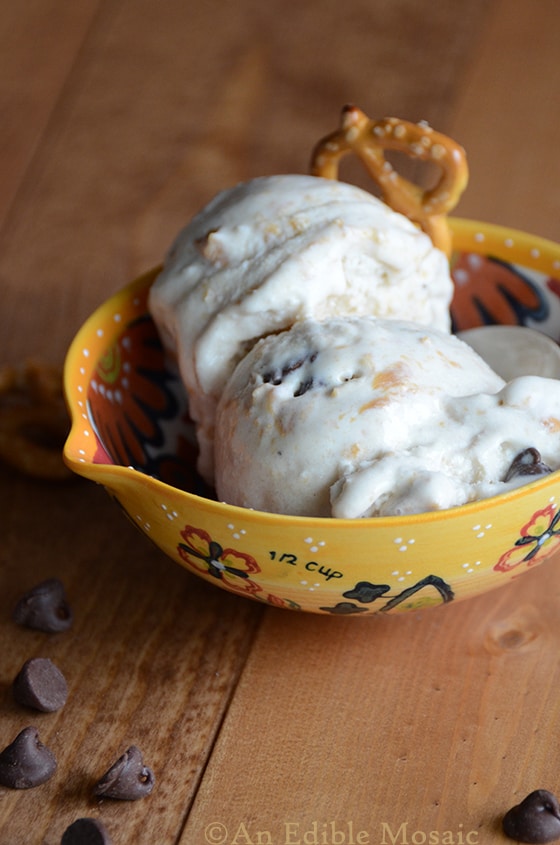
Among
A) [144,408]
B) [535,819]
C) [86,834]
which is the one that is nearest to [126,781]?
[86,834]

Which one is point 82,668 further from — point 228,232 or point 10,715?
point 228,232

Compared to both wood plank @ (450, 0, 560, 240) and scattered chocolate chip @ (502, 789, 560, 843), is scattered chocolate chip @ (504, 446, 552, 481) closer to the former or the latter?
scattered chocolate chip @ (502, 789, 560, 843)

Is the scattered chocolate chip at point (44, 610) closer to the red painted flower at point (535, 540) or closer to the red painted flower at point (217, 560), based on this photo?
the red painted flower at point (217, 560)

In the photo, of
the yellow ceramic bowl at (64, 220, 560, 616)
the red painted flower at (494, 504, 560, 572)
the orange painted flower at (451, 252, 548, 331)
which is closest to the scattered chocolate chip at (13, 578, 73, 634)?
the yellow ceramic bowl at (64, 220, 560, 616)

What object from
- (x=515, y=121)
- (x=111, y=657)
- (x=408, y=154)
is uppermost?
(x=408, y=154)

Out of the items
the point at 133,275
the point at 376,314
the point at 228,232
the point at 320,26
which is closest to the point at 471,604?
the point at 376,314

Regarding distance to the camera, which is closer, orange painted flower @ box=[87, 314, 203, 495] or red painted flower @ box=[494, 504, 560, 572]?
red painted flower @ box=[494, 504, 560, 572]

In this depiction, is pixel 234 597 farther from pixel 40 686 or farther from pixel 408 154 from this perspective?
pixel 408 154
